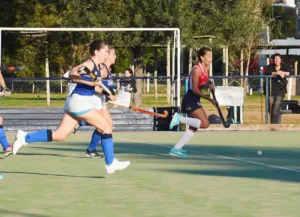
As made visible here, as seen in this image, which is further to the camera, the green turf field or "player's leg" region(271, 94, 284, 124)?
"player's leg" region(271, 94, 284, 124)

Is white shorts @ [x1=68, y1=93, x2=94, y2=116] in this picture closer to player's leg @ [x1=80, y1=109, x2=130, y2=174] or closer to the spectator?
player's leg @ [x1=80, y1=109, x2=130, y2=174]

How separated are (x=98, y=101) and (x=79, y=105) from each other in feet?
1.97

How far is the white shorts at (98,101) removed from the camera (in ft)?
42.2

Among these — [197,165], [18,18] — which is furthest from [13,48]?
[197,165]

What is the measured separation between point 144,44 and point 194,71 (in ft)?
73.6

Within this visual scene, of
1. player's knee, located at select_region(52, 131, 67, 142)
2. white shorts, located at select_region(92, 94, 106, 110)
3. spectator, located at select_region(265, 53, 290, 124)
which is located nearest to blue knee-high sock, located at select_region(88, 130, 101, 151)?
white shorts, located at select_region(92, 94, 106, 110)

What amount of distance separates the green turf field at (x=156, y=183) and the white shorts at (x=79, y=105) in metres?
0.83

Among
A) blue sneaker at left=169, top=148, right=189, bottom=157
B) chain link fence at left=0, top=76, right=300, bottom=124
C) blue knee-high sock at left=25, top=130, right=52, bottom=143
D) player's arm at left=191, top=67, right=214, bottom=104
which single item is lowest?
chain link fence at left=0, top=76, right=300, bottom=124

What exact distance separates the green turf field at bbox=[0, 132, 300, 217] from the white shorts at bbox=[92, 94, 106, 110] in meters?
0.87

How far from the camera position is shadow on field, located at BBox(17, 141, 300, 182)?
1347 centimetres

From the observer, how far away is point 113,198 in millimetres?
10523

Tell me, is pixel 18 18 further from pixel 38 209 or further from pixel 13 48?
pixel 38 209

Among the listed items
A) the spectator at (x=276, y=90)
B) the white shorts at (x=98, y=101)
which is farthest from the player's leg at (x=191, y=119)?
the spectator at (x=276, y=90)

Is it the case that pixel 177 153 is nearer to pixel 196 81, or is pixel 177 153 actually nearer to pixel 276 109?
pixel 196 81
